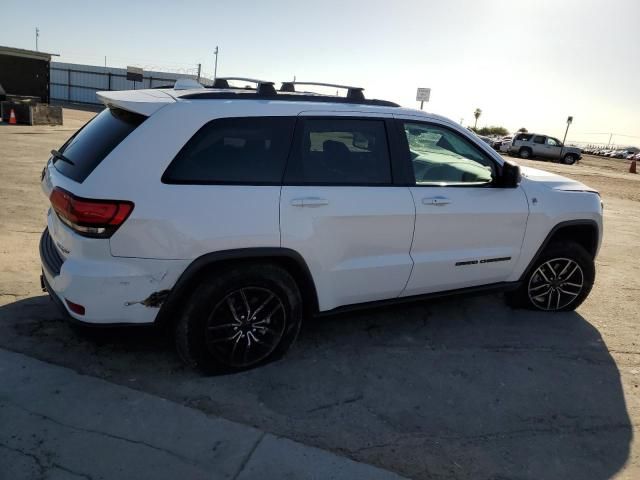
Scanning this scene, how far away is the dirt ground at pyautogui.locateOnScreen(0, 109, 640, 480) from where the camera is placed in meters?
2.81

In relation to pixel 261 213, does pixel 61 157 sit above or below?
above

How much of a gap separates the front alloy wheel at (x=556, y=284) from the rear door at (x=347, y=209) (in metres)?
1.63

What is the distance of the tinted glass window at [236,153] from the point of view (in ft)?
9.80

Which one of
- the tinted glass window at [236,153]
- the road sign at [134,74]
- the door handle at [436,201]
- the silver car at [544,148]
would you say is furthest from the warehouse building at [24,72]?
the silver car at [544,148]

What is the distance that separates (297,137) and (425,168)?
1079 millimetres

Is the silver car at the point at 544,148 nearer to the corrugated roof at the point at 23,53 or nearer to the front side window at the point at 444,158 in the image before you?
the corrugated roof at the point at 23,53

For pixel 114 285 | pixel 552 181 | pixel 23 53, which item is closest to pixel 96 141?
pixel 114 285

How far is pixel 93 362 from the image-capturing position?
335cm

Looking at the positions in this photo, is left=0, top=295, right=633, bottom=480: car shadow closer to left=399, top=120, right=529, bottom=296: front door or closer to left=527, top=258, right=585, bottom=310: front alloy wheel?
left=527, top=258, right=585, bottom=310: front alloy wheel

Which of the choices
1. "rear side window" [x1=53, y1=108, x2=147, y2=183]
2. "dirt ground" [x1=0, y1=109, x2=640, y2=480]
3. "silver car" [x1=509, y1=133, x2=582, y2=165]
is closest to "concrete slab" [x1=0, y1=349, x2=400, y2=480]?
"dirt ground" [x1=0, y1=109, x2=640, y2=480]

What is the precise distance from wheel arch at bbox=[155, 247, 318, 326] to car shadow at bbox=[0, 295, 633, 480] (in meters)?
0.19

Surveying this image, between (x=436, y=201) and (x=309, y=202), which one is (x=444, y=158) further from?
(x=309, y=202)

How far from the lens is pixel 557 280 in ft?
15.4

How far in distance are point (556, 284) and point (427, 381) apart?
2.01 metres
